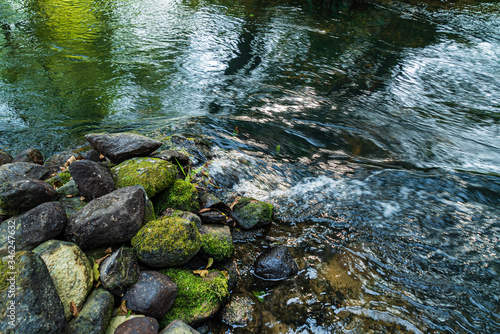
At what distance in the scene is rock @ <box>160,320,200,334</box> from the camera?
2.25m

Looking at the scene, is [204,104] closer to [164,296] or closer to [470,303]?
[164,296]

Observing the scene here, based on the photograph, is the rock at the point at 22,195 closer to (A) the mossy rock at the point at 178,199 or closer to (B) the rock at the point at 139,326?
(A) the mossy rock at the point at 178,199

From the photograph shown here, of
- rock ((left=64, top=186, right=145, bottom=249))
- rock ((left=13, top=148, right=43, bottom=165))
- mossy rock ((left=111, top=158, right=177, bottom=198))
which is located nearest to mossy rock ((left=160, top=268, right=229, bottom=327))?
rock ((left=64, top=186, right=145, bottom=249))

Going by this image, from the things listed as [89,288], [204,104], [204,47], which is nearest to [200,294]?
[89,288]

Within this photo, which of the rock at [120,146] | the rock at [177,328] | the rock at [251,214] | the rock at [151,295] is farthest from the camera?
the rock at [120,146]

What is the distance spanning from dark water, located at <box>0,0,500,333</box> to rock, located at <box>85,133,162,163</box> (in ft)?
4.04

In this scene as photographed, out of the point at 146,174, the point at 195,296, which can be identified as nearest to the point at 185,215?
the point at 146,174

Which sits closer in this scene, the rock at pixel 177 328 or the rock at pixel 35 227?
the rock at pixel 177 328

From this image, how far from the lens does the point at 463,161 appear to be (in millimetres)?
5480

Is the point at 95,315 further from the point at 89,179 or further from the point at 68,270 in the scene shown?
the point at 89,179

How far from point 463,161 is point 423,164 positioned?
2.85 ft

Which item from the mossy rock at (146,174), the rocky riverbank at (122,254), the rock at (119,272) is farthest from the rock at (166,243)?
the mossy rock at (146,174)

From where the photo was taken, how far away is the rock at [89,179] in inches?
123

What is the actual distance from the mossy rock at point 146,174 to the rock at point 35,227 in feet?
2.58
